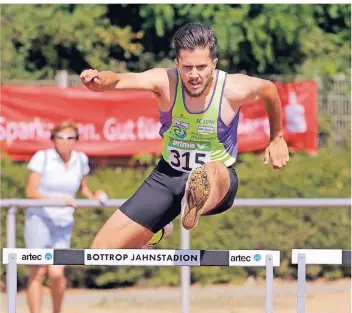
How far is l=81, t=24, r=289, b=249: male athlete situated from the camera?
6738 millimetres

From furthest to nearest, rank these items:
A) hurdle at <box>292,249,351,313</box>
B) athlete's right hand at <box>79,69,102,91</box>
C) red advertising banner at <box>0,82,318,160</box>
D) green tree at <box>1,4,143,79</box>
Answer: green tree at <box>1,4,143,79</box>
red advertising banner at <box>0,82,318,160</box>
hurdle at <box>292,249,351,313</box>
athlete's right hand at <box>79,69,102,91</box>

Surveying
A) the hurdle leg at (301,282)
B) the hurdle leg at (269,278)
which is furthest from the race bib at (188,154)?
the hurdle leg at (301,282)

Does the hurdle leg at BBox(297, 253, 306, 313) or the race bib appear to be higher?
the race bib

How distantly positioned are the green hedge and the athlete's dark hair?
537cm

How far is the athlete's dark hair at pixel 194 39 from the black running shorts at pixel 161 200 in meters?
0.84

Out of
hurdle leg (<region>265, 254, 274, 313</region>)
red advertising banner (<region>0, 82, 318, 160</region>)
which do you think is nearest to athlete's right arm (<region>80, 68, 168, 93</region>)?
hurdle leg (<region>265, 254, 274, 313</region>)

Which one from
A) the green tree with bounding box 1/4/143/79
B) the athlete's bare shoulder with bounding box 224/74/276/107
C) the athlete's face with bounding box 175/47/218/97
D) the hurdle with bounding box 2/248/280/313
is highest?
the green tree with bounding box 1/4/143/79

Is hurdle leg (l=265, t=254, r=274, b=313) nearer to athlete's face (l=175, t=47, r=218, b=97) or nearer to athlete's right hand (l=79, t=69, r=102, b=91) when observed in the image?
athlete's face (l=175, t=47, r=218, b=97)

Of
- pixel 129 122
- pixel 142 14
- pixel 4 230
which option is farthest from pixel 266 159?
pixel 142 14

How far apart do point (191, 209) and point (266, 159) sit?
561mm

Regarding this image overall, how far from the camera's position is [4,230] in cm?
1166

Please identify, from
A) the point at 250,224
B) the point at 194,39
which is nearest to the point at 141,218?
the point at 194,39

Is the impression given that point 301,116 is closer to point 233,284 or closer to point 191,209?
point 233,284

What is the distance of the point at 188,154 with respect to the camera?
7.06 m
